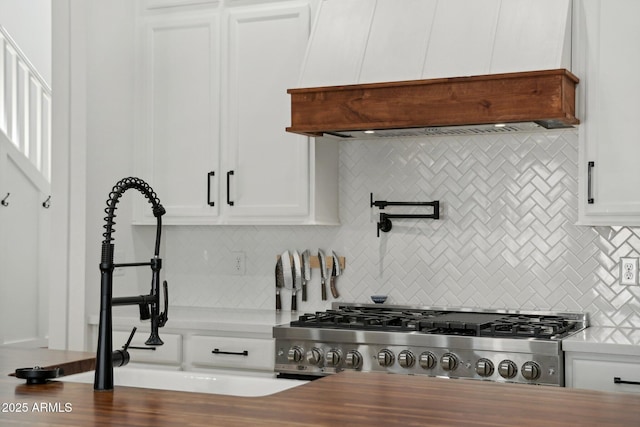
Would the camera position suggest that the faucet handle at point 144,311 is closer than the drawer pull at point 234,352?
Yes

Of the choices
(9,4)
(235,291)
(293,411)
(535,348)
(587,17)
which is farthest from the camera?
(9,4)

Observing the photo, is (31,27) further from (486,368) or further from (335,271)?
(486,368)

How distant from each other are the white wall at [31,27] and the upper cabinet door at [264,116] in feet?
10.9

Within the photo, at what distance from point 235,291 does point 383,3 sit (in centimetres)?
180

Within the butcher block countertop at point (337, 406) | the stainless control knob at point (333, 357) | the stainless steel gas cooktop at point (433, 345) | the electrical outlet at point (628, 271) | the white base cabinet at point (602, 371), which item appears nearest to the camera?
the butcher block countertop at point (337, 406)

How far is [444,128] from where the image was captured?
3930mm

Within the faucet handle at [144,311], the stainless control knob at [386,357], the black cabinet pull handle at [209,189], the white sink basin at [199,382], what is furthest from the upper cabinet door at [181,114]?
the faucet handle at [144,311]

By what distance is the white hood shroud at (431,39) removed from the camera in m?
3.67

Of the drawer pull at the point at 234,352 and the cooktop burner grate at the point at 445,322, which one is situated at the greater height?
the cooktop burner grate at the point at 445,322

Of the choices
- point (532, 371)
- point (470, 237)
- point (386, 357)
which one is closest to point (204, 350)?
point (386, 357)

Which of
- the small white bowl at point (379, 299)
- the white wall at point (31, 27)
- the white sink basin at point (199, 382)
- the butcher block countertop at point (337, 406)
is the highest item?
the white wall at point (31, 27)

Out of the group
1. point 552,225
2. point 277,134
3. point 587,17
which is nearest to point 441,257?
point 552,225

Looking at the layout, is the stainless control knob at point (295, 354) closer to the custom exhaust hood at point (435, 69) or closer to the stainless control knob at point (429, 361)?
the stainless control knob at point (429, 361)

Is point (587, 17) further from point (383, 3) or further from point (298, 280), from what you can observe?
point (298, 280)
